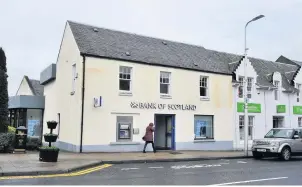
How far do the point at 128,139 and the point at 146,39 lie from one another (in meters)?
7.51

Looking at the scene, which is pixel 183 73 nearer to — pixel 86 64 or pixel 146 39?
pixel 146 39

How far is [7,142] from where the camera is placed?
58.7 ft

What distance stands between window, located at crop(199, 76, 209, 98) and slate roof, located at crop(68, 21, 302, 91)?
702 millimetres

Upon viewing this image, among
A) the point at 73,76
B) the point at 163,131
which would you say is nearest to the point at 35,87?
the point at 73,76

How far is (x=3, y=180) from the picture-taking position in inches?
408

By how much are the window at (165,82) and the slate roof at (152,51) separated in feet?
2.19

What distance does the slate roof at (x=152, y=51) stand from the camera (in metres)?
20.9

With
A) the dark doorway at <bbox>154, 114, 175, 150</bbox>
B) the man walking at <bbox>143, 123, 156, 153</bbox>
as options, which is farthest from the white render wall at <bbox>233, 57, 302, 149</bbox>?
the man walking at <bbox>143, 123, 156, 153</bbox>

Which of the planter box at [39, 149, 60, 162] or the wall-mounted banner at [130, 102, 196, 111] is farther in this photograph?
the wall-mounted banner at [130, 102, 196, 111]

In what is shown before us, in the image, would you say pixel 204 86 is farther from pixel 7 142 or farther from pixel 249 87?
pixel 7 142

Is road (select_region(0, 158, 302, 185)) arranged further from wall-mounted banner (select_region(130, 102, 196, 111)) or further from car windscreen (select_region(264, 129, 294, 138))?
wall-mounted banner (select_region(130, 102, 196, 111))

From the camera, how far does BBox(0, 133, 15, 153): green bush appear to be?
17750mm

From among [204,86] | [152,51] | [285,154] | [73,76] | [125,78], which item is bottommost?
[285,154]

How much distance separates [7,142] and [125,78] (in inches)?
293
